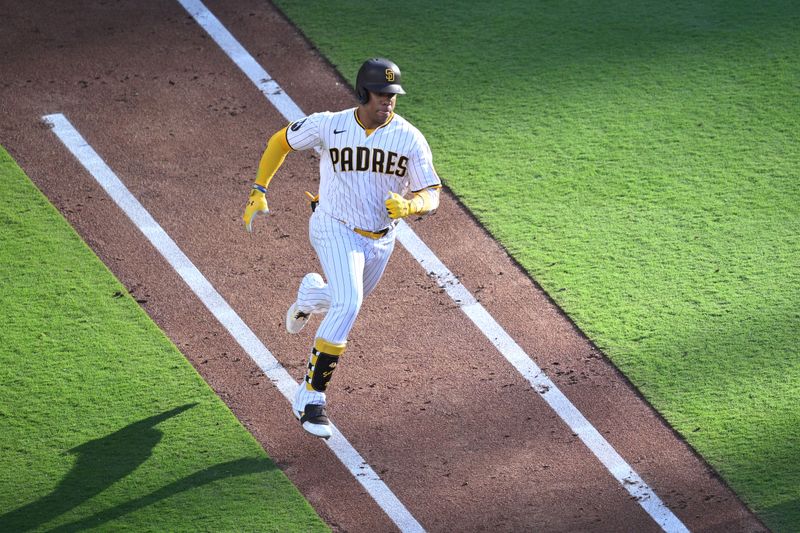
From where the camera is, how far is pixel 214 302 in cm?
720

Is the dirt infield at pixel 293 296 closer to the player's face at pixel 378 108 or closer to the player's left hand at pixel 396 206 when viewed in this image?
the player's left hand at pixel 396 206

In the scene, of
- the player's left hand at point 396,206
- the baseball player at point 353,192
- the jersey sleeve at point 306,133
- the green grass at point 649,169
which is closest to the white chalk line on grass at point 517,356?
the green grass at point 649,169

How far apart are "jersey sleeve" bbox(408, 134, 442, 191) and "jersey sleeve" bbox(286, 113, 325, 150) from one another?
1.65 feet

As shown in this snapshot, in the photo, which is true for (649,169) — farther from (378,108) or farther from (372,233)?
(378,108)

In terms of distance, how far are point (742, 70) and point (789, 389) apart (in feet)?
10.8

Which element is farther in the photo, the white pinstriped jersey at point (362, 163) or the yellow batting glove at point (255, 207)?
the yellow batting glove at point (255, 207)

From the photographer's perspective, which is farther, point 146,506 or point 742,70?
point 742,70

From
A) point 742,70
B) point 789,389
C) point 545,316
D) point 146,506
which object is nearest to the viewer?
point 146,506

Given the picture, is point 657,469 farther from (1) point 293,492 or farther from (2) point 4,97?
(2) point 4,97

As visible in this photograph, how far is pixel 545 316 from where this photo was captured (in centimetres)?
725

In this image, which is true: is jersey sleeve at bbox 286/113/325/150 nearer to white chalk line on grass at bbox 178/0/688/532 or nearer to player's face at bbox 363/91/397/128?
player's face at bbox 363/91/397/128

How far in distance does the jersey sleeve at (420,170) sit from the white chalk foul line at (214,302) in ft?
4.32

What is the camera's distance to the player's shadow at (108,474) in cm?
574

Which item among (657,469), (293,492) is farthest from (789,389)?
(293,492)
